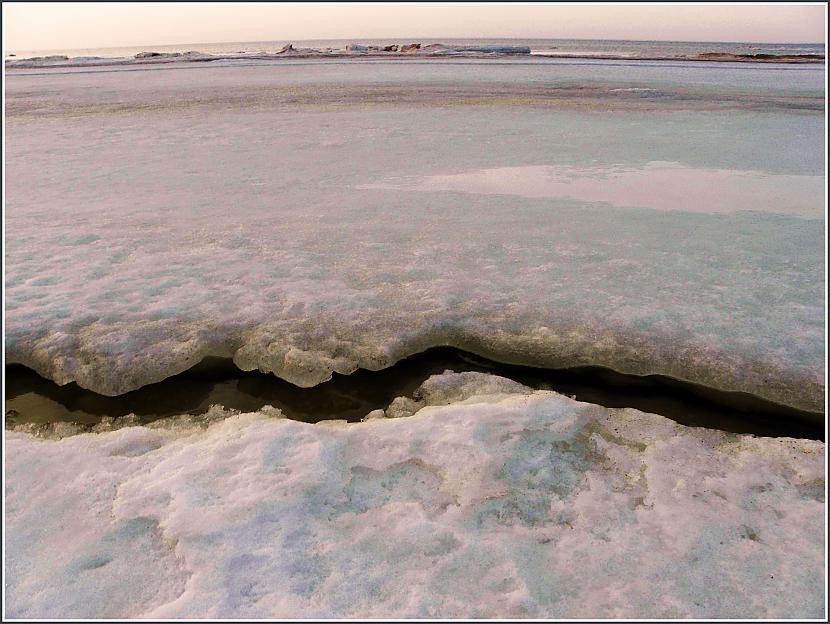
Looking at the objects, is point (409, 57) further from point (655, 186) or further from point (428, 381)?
point (428, 381)

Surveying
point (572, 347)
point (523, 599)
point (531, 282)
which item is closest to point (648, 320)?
point (572, 347)

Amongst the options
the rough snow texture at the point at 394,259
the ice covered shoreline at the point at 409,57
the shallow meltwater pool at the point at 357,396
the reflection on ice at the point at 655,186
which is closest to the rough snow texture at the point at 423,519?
the shallow meltwater pool at the point at 357,396

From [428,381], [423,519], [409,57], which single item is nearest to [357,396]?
[428,381]

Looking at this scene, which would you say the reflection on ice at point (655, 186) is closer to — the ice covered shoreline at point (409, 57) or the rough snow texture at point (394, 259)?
the rough snow texture at point (394, 259)

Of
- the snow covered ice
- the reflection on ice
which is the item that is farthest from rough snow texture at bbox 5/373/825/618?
the reflection on ice

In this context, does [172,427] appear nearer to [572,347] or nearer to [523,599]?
[523,599]

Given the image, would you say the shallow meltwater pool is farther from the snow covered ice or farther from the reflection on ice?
the reflection on ice
